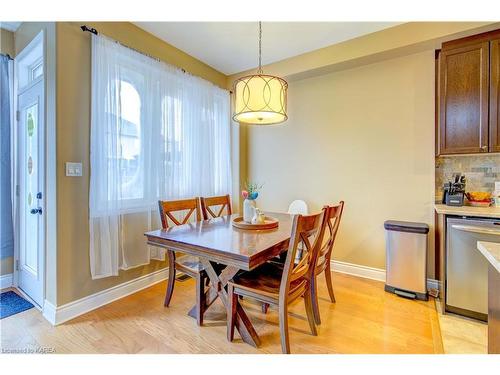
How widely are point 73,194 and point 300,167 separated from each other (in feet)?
8.56

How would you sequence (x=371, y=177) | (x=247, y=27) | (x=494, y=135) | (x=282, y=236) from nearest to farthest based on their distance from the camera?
(x=282, y=236), (x=494, y=135), (x=247, y=27), (x=371, y=177)

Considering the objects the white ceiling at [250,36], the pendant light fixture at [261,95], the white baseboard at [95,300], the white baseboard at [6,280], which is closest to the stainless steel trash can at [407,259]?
the pendant light fixture at [261,95]

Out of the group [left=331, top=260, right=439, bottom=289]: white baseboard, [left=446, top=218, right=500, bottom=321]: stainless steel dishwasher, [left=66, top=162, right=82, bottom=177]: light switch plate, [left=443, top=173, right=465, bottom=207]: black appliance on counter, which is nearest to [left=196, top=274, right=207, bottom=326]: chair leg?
[left=66, top=162, right=82, bottom=177]: light switch plate

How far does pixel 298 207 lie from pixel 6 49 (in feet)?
12.0

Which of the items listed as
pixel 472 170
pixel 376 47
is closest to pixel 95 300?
pixel 376 47

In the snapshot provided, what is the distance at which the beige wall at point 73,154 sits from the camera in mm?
1983

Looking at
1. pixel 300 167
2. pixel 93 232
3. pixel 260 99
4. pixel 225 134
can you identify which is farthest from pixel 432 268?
pixel 93 232

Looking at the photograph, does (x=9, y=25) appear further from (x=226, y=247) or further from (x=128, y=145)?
(x=226, y=247)

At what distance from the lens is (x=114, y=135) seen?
89.4 inches

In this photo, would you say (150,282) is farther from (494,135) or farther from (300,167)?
(494,135)

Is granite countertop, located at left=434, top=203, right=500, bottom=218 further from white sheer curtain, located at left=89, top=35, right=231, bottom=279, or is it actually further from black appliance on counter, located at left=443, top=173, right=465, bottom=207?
white sheer curtain, located at left=89, top=35, right=231, bottom=279

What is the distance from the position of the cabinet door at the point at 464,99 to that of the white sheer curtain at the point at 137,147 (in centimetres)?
260

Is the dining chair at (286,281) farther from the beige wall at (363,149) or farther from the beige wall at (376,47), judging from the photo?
the beige wall at (376,47)

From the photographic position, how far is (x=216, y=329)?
1.93m
